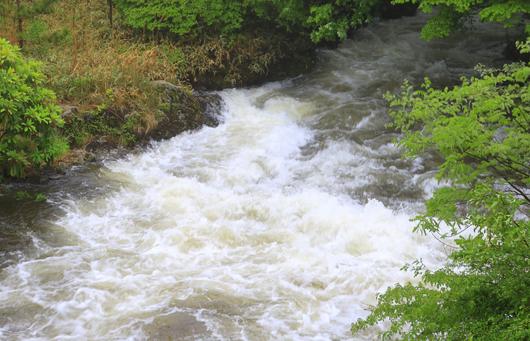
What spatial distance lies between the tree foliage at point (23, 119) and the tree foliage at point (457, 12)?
6.97 m

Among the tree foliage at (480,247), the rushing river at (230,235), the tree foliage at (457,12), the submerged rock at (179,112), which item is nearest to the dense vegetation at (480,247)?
the tree foliage at (480,247)

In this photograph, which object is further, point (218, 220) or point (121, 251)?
point (218, 220)

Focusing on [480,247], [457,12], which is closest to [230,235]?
[480,247]

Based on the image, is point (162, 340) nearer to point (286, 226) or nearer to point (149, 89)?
point (286, 226)

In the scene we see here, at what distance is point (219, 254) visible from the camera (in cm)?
773

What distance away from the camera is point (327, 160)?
1062cm

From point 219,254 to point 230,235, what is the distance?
500 mm

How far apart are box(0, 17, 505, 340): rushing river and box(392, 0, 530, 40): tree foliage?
2029 millimetres

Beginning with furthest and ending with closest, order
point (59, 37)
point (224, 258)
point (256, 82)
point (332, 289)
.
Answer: point (256, 82), point (59, 37), point (224, 258), point (332, 289)

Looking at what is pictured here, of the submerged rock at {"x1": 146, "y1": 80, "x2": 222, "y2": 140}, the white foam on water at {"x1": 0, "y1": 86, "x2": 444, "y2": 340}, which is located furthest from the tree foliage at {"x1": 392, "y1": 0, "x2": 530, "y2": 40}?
the submerged rock at {"x1": 146, "y1": 80, "x2": 222, "y2": 140}

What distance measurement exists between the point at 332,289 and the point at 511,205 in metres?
3.38

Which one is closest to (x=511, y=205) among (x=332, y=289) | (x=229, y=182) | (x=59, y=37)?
(x=332, y=289)

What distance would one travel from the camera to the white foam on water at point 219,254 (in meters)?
6.39

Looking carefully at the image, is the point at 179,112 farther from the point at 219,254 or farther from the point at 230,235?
the point at 219,254
